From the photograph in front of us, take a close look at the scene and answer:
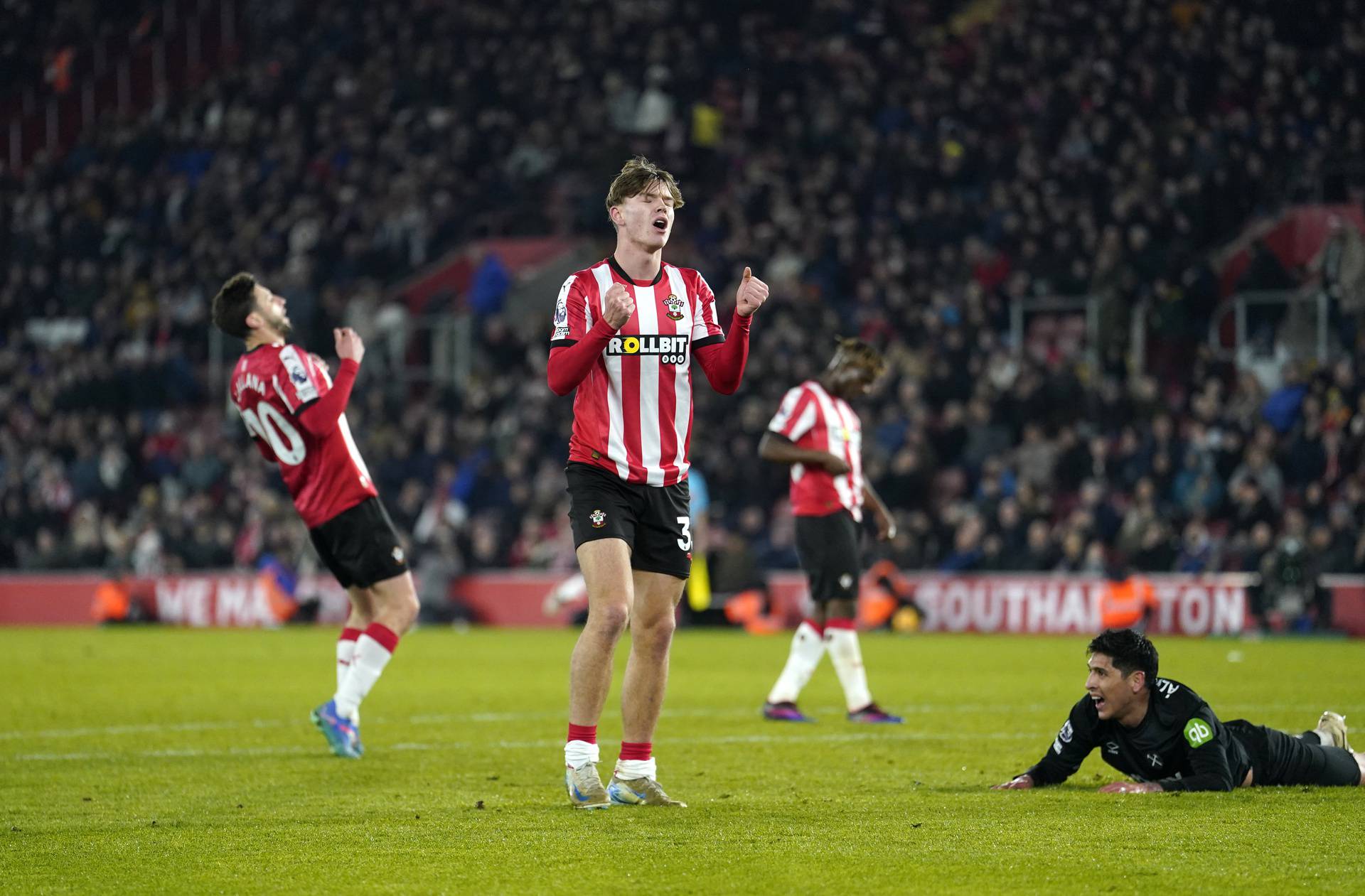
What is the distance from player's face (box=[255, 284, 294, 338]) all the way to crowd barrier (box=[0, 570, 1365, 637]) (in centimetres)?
1276

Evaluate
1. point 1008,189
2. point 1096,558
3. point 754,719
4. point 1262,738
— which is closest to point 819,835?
point 1262,738

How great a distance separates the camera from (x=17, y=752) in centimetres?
918

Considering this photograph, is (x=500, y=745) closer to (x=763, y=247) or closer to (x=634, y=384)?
(x=634, y=384)

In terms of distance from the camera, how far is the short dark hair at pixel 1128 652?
671 centimetres

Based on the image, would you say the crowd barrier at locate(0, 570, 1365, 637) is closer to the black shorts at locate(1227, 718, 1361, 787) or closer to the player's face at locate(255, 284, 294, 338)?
the black shorts at locate(1227, 718, 1361, 787)

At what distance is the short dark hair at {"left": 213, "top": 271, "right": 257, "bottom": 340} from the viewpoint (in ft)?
30.5

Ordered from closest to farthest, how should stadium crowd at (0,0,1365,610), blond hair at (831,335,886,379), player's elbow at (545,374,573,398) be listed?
player's elbow at (545,374,573,398) → blond hair at (831,335,886,379) → stadium crowd at (0,0,1365,610)

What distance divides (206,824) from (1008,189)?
19.5m

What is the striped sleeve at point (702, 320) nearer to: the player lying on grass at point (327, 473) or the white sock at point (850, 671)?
the player lying on grass at point (327, 473)

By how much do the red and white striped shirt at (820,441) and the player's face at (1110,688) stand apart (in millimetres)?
4325

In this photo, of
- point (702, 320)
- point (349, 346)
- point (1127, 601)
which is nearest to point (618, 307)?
point (702, 320)

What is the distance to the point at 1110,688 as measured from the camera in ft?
22.0

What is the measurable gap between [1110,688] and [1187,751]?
0.43 m

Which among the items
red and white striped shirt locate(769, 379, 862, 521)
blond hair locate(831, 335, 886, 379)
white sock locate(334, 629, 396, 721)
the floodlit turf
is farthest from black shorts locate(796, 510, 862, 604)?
white sock locate(334, 629, 396, 721)
